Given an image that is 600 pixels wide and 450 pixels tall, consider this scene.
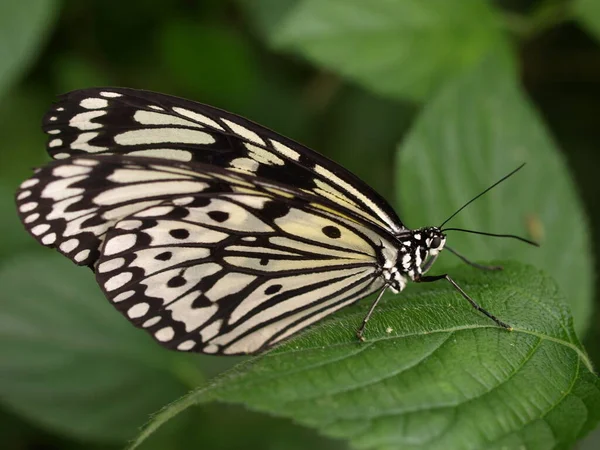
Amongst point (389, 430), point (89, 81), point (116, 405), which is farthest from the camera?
point (89, 81)

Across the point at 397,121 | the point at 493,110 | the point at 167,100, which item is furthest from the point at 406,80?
the point at 167,100

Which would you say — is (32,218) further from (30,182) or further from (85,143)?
(85,143)

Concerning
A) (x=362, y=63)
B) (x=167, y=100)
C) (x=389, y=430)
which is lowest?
(x=389, y=430)

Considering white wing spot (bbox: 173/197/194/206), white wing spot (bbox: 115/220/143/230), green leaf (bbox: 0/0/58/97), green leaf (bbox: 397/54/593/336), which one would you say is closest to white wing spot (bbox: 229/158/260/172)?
white wing spot (bbox: 173/197/194/206)

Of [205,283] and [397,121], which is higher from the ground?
[397,121]

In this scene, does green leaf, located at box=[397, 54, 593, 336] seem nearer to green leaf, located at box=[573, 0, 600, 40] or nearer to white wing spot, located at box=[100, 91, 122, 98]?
green leaf, located at box=[573, 0, 600, 40]

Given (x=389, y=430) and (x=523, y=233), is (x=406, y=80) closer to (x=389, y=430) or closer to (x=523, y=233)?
(x=523, y=233)

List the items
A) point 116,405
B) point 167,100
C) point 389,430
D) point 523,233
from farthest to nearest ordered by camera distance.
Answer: point 116,405, point 523,233, point 167,100, point 389,430

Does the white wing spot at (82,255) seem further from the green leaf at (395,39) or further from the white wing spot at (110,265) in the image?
the green leaf at (395,39)
